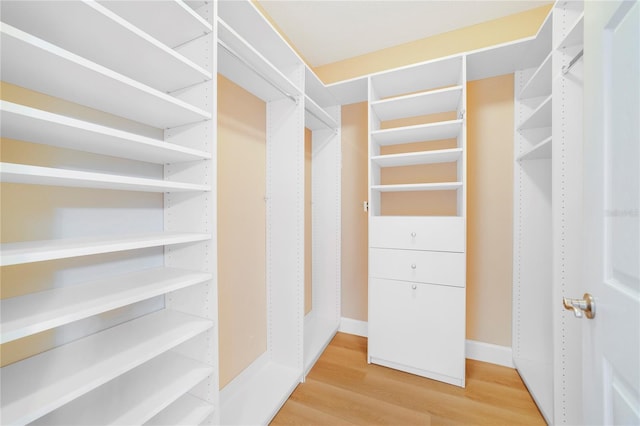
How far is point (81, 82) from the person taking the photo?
0.73 metres

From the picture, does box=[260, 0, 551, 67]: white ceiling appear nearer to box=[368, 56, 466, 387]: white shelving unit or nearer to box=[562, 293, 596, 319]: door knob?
box=[368, 56, 466, 387]: white shelving unit

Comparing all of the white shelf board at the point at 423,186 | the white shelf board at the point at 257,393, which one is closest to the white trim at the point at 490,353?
the white shelf board at the point at 423,186

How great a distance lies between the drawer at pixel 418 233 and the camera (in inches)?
66.2

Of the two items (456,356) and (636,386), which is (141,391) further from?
(456,356)

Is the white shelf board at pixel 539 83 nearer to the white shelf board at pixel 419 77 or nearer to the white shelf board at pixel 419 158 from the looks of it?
the white shelf board at pixel 419 77

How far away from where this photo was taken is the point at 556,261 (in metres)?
1.28

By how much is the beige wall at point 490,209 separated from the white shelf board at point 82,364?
2.07m

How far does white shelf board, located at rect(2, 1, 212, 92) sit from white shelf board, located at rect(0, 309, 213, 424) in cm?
100

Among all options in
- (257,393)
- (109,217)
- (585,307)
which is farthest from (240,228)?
(585,307)

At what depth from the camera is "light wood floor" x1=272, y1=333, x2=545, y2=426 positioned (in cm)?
144

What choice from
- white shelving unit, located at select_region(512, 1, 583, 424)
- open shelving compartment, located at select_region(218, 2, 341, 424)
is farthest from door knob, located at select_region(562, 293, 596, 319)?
open shelving compartment, located at select_region(218, 2, 341, 424)

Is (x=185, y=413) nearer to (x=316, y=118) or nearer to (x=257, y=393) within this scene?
(x=257, y=393)

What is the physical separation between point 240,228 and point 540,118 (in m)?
2.18

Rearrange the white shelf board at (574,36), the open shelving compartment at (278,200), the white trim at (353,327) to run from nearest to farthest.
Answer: the white shelf board at (574,36) → the open shelving compartment at (278,200) → the white trim at (353,327)
